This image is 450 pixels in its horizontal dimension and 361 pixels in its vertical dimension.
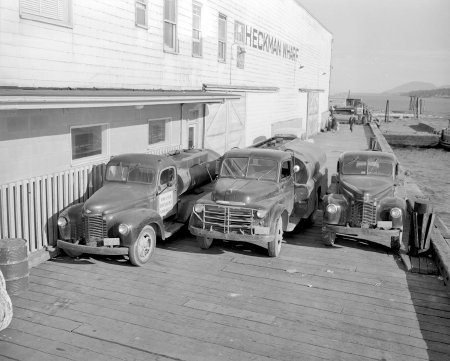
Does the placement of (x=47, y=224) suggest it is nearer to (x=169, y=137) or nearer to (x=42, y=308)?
(x=42, y=308)

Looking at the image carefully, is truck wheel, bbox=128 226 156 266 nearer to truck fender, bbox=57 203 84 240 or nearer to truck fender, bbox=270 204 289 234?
truck fender, bbox=57 203 84 240

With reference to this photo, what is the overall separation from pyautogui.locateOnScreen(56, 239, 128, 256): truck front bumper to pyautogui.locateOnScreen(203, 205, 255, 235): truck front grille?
72.6 inches

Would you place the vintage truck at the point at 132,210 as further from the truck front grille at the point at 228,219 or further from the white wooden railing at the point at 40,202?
the truck front grille at the point at 228,219

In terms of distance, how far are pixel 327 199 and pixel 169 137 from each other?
6579 millimetres

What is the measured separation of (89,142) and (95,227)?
3.30m

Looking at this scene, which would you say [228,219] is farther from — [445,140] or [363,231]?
[445,140]

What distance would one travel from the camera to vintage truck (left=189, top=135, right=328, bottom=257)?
9.37 m

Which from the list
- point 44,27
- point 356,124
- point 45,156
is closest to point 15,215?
point 45,156

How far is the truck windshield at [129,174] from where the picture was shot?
10.0 m

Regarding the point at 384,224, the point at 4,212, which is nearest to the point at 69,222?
the point at 4,212

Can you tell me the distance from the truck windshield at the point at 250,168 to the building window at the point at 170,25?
17.9 ft

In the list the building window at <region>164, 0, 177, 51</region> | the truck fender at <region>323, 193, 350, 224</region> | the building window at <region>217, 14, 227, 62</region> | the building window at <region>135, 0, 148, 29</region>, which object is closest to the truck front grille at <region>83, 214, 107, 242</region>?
the truck fender at <region>323, 193, 350, 224</region>

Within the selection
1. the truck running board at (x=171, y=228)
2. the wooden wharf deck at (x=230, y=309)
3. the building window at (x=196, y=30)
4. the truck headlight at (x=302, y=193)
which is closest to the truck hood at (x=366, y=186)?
the truck headlight at (x=302, y=193)

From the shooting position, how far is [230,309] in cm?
736
